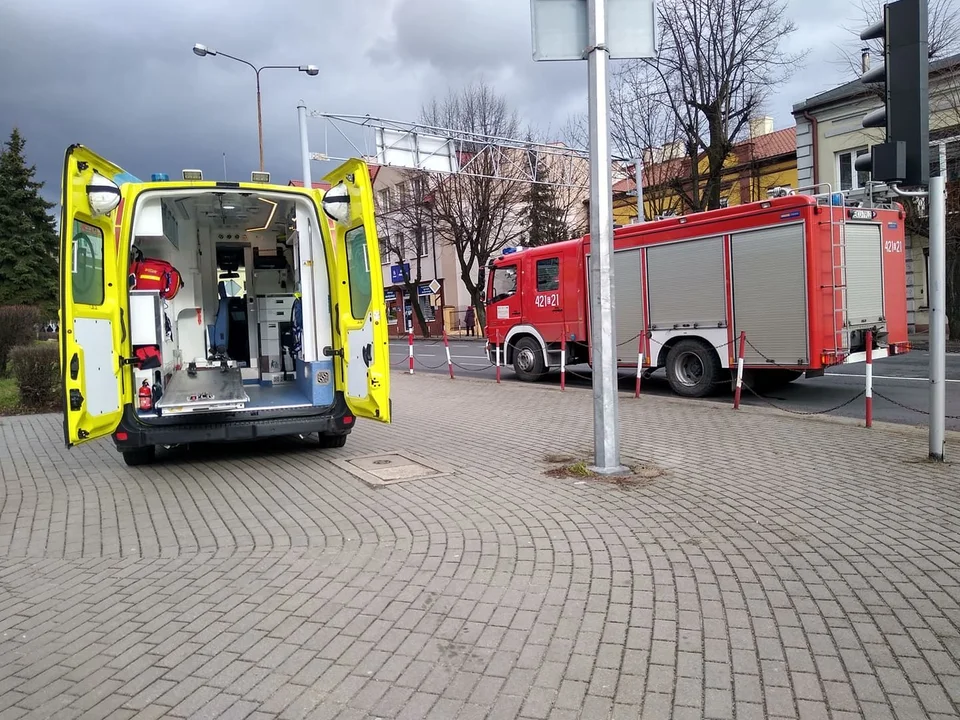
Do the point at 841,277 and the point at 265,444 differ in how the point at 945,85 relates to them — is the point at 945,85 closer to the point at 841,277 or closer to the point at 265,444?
the point at 841,277

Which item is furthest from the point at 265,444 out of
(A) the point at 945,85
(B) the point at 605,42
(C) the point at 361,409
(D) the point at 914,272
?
(D) the point at 914,272

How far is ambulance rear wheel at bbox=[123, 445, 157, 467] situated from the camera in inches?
295

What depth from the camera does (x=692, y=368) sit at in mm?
12719

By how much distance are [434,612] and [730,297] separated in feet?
30.7

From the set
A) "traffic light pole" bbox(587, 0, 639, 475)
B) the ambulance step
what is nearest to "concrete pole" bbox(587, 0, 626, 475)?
"traffic light pole" bbox(587, 0, 639, 475)

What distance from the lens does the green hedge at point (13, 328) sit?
15.9 metres

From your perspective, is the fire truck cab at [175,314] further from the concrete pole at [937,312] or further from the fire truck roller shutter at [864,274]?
the fire truck roller shutter at [864,274]

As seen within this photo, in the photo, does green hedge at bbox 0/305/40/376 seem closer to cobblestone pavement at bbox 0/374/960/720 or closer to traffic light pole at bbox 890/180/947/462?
cobblestone pavement at bbox 0/374/960/720

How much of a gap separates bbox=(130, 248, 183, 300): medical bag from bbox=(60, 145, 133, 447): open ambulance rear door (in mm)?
733

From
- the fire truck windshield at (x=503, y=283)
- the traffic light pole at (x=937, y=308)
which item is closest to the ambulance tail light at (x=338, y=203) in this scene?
the traffic light pole at (x=937, y=308)

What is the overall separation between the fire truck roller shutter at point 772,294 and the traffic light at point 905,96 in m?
4.69

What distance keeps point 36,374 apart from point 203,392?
6475 millimetres

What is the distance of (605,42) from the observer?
21.2 feet

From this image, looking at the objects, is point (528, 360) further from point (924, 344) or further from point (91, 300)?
point (924, 344)
